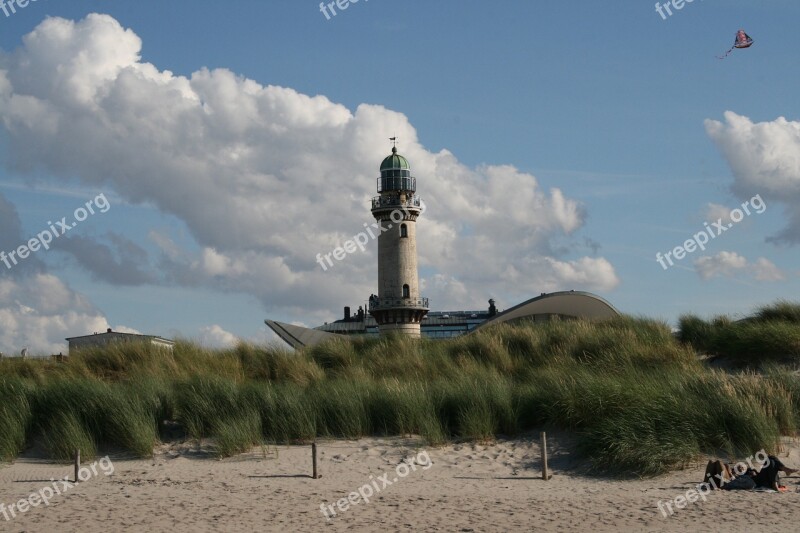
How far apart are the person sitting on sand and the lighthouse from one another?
37.4m

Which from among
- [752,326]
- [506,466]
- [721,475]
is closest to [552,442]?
[506,466]

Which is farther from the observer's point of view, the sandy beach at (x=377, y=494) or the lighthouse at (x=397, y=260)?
the lighthouse at (x=397, y=260)

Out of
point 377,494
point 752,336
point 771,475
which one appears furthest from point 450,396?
point 752,336

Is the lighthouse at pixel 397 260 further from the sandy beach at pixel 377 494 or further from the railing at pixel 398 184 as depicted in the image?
the sandy beach at pixel 377 494

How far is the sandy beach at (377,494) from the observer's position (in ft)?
34.6

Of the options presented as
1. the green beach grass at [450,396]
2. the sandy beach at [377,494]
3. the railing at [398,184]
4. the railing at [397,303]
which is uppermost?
the railing at [398,184]

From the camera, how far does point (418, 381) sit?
17156 mm

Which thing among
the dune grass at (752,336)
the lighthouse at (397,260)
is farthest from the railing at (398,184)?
the dune grass at (752,336)

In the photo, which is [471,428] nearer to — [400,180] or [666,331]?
[666,331]

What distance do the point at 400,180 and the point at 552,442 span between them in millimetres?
37278

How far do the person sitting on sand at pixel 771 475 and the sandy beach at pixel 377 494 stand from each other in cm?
25

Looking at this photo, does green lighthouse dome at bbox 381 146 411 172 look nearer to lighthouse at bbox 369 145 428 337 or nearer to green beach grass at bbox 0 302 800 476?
lighthouse at bbox 369 145 428 337

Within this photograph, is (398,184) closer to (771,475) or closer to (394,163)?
(394,163)

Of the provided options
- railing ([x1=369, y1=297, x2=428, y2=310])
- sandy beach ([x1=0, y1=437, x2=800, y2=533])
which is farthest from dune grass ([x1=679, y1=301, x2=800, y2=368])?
railing ([x1=369, y1=297, x2=428, y2=310])
